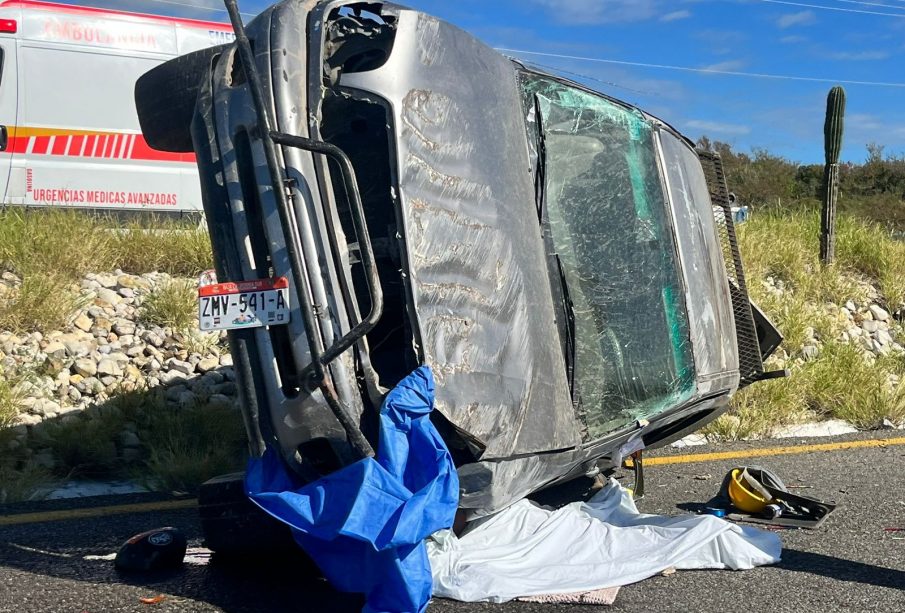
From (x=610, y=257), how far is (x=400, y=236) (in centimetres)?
110

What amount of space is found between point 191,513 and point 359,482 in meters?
2.06

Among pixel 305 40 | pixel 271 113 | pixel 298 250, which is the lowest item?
pixel 298 250

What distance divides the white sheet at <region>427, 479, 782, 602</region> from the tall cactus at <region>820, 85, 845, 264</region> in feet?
23.8

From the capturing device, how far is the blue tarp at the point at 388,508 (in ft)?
9.45

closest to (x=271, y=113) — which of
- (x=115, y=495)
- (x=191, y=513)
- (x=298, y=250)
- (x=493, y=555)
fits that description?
(x=298, y=250)

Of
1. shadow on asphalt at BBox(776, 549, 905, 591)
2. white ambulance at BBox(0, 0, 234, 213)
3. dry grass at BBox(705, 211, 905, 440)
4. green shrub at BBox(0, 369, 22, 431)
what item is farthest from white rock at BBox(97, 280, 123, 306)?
shadow on asphalt at BBox(776, 549, 905, 591)

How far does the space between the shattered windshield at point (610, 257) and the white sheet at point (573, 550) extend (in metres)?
0.47

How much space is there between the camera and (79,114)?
10.9 m

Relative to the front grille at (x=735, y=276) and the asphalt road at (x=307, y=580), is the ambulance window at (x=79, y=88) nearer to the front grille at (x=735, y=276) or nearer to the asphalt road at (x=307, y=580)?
the asphalt road at (x=307, y=580)

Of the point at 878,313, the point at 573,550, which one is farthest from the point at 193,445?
the point at 878,313

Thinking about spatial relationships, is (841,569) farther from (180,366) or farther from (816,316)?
(816,316)

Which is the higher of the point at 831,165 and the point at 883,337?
the point at 831,165

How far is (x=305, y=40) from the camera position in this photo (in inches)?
125

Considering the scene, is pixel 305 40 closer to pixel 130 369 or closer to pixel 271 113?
pixel 271 113
